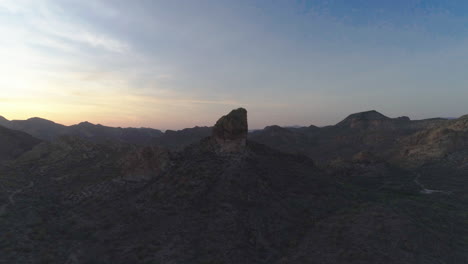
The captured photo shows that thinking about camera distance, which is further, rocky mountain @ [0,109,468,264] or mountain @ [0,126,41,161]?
mountain @ [0,126,41,161]

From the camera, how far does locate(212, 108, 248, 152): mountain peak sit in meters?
48.1

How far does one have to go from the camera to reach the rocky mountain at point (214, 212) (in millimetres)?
30297

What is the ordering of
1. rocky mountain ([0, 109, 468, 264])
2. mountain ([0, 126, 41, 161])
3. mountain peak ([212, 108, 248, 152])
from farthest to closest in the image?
mountain ([0, 126, 41, 161]) → mountain peak ([212, 108, 248, 152]) → rocky mountain ([0, 109, 468, 264])

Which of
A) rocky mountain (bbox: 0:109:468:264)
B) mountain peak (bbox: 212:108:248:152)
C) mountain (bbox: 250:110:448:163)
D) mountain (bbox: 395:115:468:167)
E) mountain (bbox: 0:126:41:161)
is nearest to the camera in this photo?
rocky mountain (bbox: 0:109:468:264)

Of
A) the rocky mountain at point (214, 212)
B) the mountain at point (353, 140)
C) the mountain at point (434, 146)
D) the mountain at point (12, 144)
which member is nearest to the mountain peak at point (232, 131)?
the rocky mountain at point (214, 212)

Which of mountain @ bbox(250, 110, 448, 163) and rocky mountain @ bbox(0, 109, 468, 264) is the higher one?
mountain @ bbox(250, 110, 448, 163)

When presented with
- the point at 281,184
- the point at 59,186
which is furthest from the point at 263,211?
the point at 59,186

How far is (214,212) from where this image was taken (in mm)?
36750

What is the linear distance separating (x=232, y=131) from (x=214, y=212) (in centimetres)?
1538

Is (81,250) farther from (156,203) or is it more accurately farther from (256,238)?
(256,238)

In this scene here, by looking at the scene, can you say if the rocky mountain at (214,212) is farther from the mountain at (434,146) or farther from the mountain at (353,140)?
the mountain at (353,140)

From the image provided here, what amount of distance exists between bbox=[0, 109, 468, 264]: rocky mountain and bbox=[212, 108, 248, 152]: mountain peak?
179mm

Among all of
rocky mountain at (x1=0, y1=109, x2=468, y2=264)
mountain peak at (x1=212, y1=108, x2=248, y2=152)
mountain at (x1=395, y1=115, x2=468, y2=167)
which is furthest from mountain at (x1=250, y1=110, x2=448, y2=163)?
mountain peak at (x1=212, y1=108, x2=248, y2=152)

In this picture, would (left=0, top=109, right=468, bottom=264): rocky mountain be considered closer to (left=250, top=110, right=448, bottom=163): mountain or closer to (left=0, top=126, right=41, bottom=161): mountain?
(left=0, top=126, right=41, bottom=161): mountain
